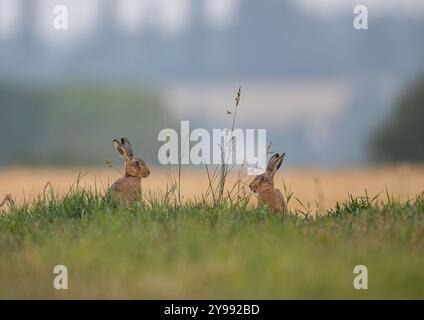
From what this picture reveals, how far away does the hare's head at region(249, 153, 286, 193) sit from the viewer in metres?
10.1

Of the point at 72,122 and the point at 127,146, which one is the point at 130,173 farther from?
the point at 72,122

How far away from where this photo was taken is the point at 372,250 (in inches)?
325

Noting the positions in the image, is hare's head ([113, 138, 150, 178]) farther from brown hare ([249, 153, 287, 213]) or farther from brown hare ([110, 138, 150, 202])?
brown hare ([249, 153, 287, 213])

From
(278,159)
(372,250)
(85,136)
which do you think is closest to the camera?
(372,250)

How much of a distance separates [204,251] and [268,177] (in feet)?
7.32

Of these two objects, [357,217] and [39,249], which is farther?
[357,217]

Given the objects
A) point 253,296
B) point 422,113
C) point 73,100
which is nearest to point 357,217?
point 253,296

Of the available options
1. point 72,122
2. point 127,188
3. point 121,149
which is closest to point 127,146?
point 121,149

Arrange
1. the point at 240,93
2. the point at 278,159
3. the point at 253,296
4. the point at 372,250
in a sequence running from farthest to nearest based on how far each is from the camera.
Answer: the point at 278,159
the point at 240,93
the point at 372,250
the point at 253,296

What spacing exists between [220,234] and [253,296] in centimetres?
125

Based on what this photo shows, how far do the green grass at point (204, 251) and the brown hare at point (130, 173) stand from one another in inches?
16.4

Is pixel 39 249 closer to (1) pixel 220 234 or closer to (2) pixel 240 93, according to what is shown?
(1) pixel 220 234

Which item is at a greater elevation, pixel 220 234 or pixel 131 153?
pixel 131 153

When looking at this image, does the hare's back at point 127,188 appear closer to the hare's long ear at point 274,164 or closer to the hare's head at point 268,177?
the hare's head at point 268,177
